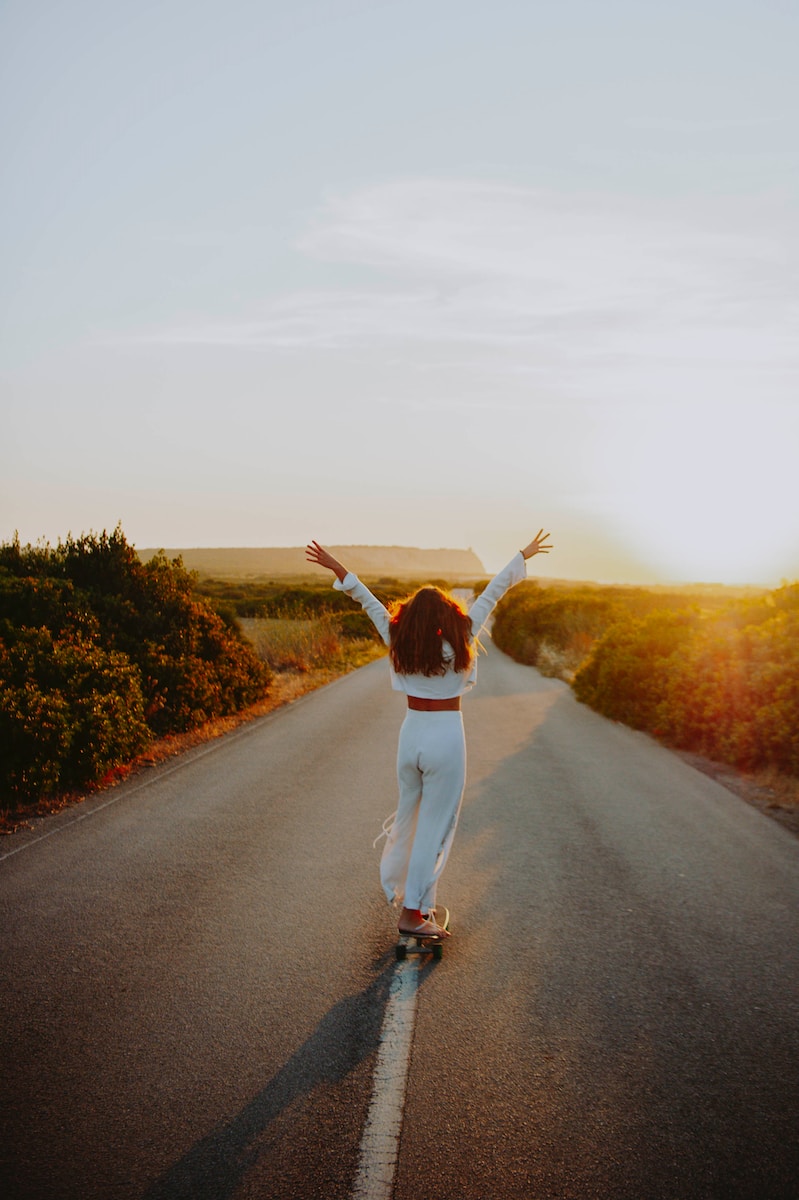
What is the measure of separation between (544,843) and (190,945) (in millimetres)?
3287

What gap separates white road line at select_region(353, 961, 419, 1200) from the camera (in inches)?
113

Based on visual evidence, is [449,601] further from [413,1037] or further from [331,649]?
[331,649]

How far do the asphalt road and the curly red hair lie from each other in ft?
5.67

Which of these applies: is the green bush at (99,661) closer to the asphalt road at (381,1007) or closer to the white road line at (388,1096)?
the asphalt road at (381,1007)

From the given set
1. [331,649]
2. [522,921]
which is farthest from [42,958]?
[331,649]

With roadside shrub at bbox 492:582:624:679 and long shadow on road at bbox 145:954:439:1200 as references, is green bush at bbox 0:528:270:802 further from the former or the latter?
roadside shrub at bbox 492:582:624:679

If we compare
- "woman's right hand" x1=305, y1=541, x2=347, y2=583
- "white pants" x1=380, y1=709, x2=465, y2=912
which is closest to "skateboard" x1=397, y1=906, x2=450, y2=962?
"white pants" x1=380, y1=709, x2=465, y2=912

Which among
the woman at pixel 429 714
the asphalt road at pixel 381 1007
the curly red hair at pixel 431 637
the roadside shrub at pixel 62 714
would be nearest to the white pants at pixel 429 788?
the woman at pixel 429 714

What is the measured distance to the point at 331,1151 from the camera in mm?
3018

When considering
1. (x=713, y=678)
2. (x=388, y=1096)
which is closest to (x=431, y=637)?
(x=388, y=1096)

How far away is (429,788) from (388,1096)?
1.71 m

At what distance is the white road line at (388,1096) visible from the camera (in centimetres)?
287

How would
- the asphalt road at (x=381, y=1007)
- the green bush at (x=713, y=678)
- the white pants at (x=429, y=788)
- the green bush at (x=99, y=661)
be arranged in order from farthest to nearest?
the green bush at (x=713, y=678) → the green bush at (x=99, y=661) → the white pants at (x=429, y=788) → the asphalt road at (x=381, y=1007)

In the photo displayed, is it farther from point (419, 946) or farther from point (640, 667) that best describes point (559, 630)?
point (419, 946)
